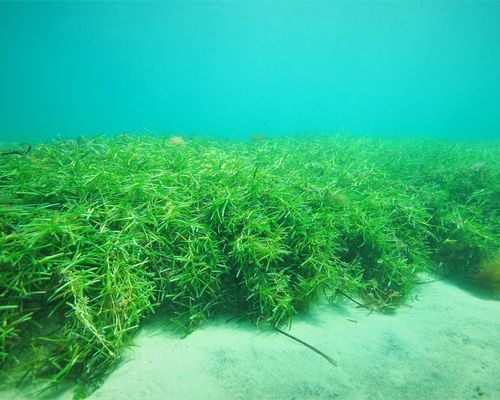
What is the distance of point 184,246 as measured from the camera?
10.0 ft

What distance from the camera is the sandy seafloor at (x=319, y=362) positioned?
92.5 inches

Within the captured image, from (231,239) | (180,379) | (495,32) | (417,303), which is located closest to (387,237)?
(417,303)

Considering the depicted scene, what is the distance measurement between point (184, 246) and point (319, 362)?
76.9 inches

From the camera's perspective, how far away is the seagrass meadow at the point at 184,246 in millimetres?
2219

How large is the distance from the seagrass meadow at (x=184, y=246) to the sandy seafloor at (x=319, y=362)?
194 mm

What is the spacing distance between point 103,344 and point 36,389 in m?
0.63

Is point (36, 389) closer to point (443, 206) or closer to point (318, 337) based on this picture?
point (318, 337)

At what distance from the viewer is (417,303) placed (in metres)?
3.88

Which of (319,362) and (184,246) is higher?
(184,246)

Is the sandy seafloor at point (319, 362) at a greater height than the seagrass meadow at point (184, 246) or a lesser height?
lesser

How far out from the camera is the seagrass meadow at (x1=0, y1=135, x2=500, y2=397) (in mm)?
2219

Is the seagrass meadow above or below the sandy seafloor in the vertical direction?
above

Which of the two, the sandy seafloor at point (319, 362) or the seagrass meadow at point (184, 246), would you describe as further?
the sandy seafloor at point (319, 362)

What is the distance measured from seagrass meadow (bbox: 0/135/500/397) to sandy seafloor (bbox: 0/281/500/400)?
7.6 inches
